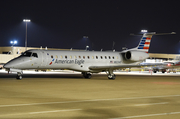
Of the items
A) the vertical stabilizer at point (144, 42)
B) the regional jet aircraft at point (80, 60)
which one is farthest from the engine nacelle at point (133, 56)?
the vertical stabilizer at point (144, 42)

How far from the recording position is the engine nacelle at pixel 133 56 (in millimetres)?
34594

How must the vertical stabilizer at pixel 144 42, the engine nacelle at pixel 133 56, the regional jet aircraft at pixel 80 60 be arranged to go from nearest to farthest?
the regional jet aircraft at pixel 80 60 < the engine nacelle at pixel 133 56 < the vertical stabilizer at pixel 144 42

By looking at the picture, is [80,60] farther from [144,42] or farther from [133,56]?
[144,42]

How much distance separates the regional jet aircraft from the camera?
28.6 m

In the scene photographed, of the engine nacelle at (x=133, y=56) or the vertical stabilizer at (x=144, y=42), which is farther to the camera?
the vertical stabilizer at (x=144, y=42)

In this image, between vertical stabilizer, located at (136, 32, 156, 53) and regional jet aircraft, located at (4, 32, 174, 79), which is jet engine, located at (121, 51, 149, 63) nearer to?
regional jet aircraft, located at (4, 32, 174, 79)

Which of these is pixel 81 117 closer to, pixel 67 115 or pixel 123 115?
pixel 67 115

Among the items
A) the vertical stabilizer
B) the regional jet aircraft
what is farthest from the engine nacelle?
the vertical stabilizer

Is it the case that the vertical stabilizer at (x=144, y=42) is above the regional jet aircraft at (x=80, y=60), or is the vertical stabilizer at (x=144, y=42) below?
above

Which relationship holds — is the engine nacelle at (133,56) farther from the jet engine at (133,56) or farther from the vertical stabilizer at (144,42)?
the vertical stabilizer at (144,42)

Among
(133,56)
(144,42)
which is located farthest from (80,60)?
(144,42)

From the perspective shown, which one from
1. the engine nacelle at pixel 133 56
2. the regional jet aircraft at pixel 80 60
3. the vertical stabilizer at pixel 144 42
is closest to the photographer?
the regional jet aircraft at pixel 80 60

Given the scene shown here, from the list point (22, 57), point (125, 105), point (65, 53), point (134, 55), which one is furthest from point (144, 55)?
point (125, 105)

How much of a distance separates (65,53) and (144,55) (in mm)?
10672
